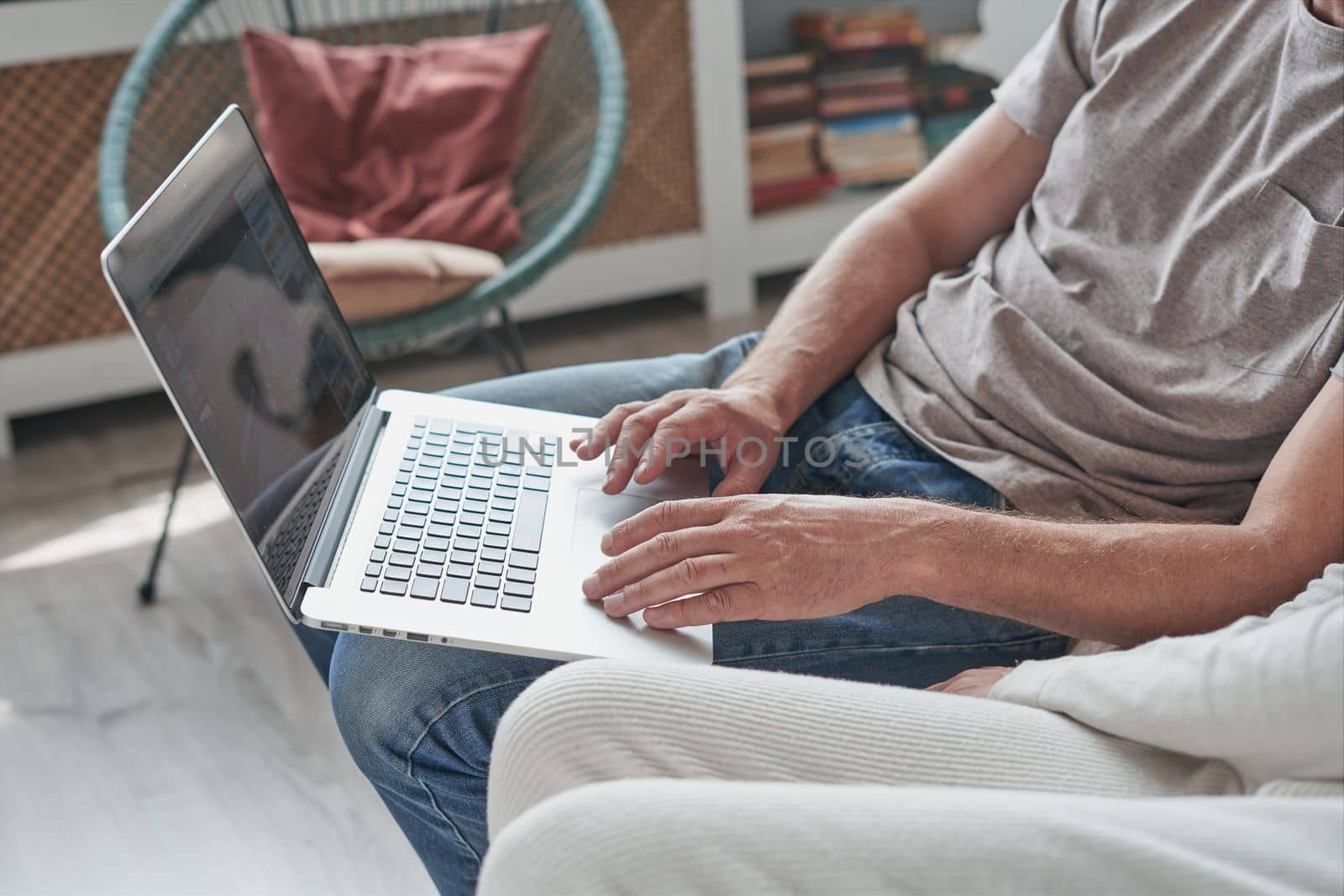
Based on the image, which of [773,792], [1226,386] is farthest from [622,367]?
[773,792]

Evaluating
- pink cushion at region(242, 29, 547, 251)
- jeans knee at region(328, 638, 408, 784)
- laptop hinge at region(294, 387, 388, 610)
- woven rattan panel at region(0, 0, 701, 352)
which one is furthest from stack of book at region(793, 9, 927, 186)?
jeans knee at region(328, 638, 408, 784)

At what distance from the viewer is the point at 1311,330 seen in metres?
0.91

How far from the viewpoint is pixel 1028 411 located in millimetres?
1022

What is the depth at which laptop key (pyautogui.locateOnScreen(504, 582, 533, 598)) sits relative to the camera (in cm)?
85

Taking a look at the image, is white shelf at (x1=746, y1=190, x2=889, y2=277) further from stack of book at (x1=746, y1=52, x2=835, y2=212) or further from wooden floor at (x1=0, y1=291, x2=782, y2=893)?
wooden floor at (x1=0, y1=291, x2=782, y2=893)

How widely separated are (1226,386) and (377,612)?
63cm

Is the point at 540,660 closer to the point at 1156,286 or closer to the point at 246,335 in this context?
the point at 246,335

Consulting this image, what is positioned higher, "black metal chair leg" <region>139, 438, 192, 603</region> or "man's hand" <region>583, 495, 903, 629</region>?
"man's hand" <region>583, 495, 903, 629</region>

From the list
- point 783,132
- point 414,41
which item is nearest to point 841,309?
point 414,41

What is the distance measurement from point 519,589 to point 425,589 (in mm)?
62

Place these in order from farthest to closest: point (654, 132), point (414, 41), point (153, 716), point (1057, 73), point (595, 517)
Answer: point (654, 132) < point (414, 41) < point (153, 716) < point (1057, 73) < point (595, 517)

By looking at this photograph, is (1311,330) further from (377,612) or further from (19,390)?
(19,390)

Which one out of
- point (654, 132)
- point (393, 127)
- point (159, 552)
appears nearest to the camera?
point (159, 552)

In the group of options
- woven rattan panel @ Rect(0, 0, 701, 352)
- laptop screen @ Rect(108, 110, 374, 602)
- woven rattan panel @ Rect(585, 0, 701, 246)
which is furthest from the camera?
A: woven rattan panel @ Rect(585, 0, 701, 246)
